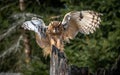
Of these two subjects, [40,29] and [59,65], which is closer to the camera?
[59,65]

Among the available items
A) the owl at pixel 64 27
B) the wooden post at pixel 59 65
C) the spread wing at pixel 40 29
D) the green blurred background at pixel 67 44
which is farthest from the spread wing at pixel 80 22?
the green blurred background at pixel 67 44

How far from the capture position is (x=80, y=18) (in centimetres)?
454

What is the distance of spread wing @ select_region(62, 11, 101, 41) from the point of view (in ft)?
14.7

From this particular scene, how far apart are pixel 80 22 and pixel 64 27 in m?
0.18

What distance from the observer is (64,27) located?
4492 millimetres

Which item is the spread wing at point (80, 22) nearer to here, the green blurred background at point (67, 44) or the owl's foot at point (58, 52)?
the owl's foot at point (58, 52)

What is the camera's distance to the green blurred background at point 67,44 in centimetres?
691

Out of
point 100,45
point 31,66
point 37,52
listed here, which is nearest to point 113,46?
point 100,45

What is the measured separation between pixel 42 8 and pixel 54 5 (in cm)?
39

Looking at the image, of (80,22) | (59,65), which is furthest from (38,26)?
(59,65)

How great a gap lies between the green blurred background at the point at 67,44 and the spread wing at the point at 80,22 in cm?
135

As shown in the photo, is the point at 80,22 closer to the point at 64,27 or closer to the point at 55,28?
the point at 64,27

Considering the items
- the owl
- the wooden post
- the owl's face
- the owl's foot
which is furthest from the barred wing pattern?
the wooden post

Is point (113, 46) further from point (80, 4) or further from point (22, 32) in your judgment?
point (22, 32)
